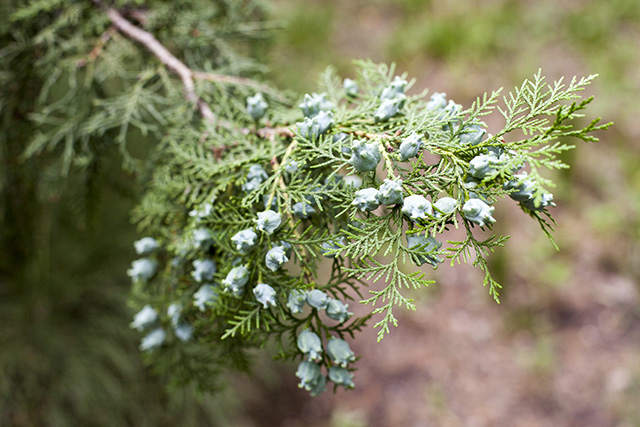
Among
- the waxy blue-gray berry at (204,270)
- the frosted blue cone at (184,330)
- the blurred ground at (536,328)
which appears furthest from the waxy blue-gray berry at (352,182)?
the blurred ground at (536,328)

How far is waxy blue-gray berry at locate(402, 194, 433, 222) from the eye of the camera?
17.9 inches

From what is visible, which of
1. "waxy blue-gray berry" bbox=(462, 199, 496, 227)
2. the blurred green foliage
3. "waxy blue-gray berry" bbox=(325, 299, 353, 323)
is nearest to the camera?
"waxy blue-gray berry" bbox=(462, 199, 496, 227)

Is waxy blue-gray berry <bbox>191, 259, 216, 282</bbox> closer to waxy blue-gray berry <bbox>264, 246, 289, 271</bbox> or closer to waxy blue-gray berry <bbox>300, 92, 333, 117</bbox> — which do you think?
waxy blue-gray berry <bbox>264, 246, 289, 271</bbox>

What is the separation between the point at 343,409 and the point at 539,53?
2.77 metres

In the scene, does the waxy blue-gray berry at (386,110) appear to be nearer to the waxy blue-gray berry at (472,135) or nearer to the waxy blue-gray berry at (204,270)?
the waxy blue-gray berry at (472,135)

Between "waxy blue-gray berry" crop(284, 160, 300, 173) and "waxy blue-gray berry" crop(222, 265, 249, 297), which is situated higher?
"waxy blue-gray berry" crop(284, 160, 300, 173)

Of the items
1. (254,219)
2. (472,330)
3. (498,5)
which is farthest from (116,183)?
(498,5)

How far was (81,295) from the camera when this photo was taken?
208 cm

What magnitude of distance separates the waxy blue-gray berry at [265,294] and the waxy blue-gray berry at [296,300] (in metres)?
0.02

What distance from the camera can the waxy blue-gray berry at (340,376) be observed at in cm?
58

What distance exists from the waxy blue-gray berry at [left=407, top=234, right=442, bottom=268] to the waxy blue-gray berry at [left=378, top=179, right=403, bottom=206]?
4 cm

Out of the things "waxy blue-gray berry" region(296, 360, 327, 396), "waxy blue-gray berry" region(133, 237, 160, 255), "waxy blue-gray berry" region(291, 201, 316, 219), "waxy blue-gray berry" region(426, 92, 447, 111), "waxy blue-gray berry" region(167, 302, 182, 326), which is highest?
"waxy blue-gray berry" region(426, 92, 447, 111)

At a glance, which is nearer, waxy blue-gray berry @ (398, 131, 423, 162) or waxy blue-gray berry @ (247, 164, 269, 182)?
waxy blue-gray berry @ (398, 131, 423, 162)

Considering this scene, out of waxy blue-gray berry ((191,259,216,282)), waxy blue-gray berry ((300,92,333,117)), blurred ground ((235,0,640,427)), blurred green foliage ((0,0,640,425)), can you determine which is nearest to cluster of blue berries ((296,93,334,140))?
waxy blue-gray berry ((300,92,333,117))
